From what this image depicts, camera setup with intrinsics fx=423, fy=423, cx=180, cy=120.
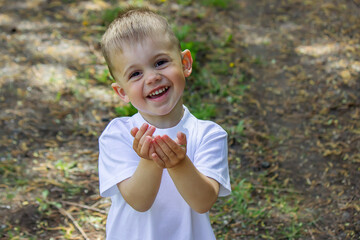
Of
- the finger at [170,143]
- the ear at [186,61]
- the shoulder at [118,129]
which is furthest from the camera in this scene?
the ear at [186,61]

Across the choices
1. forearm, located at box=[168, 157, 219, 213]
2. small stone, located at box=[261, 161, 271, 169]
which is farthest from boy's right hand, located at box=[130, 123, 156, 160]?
small stone, located at box=[261, 161, 271, 169]

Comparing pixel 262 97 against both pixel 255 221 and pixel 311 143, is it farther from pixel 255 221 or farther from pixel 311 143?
pixel 255 221

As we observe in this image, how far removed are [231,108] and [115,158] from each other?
7.32 ft

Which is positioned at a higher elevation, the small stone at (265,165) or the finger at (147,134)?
the finger at (147,134)

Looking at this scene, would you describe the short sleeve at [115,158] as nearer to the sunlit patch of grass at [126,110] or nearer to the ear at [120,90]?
the ear at [120,90]

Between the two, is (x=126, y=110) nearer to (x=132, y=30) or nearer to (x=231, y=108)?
(x=231, y=108)

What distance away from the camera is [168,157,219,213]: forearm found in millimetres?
1495

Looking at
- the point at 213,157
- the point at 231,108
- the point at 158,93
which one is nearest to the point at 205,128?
the point at 213,157

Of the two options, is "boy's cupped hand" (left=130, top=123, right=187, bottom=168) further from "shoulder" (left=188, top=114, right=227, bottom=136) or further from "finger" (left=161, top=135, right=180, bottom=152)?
"shoulder" (left=188, top=114, right=227, bottom=136)

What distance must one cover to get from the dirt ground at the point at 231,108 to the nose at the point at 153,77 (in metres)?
1.50

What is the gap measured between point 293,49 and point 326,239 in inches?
90.1

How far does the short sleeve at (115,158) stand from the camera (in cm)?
164

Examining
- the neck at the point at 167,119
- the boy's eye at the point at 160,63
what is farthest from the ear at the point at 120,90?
the boy's eye at the point at 160,63

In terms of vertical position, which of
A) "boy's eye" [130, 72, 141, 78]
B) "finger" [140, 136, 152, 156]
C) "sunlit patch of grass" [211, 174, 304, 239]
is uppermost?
"boy's eye" [130, 72, 141, 78]
